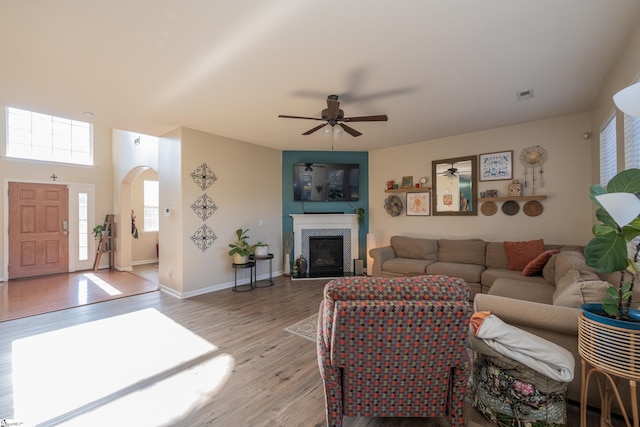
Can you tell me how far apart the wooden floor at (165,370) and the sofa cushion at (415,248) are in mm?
2052

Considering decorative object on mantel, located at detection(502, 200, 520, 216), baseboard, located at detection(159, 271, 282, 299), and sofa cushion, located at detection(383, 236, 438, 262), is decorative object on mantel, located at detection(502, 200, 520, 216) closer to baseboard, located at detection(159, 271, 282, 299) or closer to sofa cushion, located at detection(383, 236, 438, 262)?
sofa cushion, located at detection(383, 236, 438, 262)

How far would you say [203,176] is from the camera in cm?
457

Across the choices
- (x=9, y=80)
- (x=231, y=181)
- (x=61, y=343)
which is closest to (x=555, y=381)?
(x=61, y=343)

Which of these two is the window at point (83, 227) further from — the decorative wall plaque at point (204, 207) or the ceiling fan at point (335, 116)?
the ceiling fan at point (335, 116)

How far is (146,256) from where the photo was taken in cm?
731

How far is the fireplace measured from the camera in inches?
225

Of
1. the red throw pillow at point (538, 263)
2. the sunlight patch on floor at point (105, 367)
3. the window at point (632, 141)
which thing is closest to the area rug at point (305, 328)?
the sunlight patch on floor at point (105, 367)

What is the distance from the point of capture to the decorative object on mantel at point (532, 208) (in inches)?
161

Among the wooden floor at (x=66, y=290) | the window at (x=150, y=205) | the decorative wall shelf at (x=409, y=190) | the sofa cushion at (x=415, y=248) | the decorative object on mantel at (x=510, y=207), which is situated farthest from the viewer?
the window at (x=150, y=205)

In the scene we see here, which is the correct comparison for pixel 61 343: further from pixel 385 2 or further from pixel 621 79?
pixel 621 79

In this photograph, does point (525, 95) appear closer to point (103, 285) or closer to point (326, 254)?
point (326, 254)

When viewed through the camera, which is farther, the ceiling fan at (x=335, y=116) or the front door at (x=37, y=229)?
the front door at (x=37, y=229)

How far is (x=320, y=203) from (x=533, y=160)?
368cm

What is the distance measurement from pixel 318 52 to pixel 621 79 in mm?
2587
